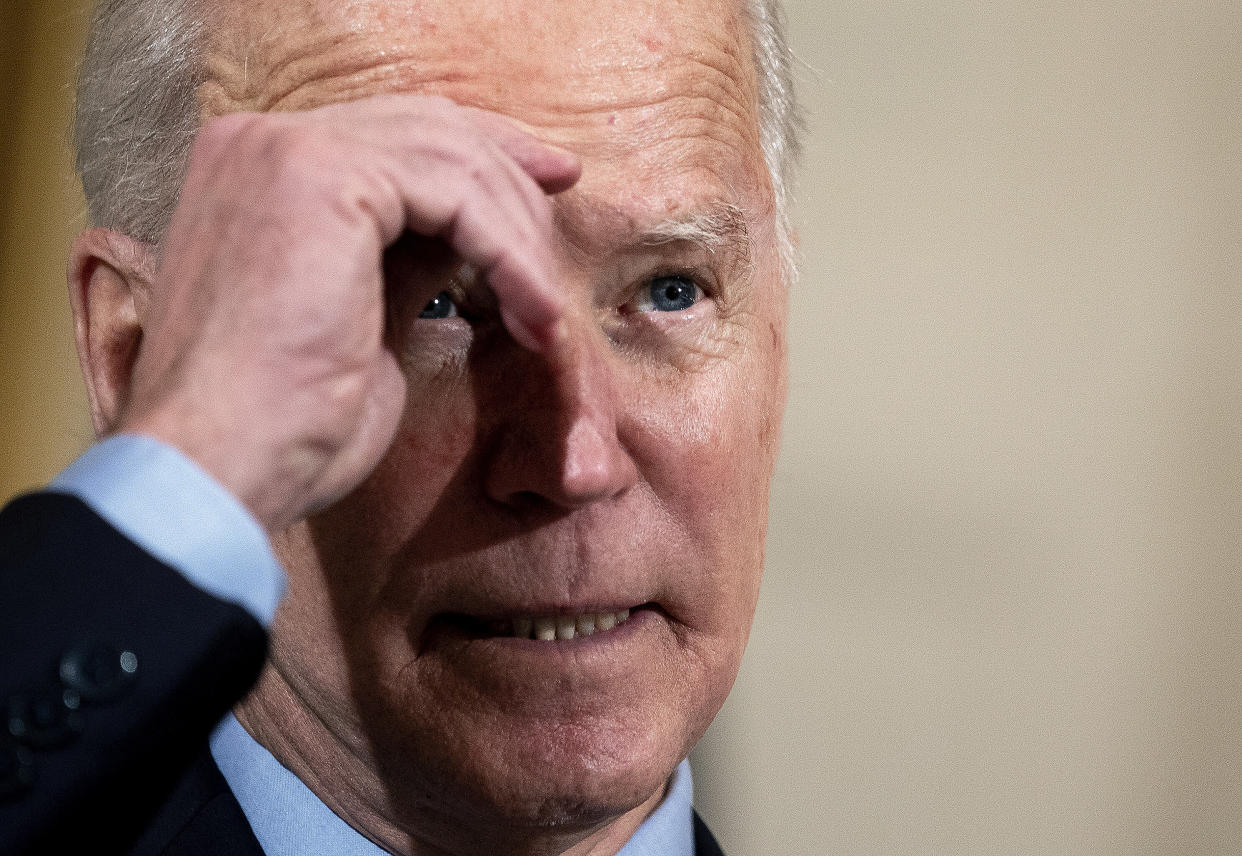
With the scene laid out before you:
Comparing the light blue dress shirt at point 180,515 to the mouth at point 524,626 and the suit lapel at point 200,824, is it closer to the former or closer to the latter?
the mouth at point 524,626

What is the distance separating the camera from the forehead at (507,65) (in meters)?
1.08

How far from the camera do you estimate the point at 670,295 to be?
4.07 feet

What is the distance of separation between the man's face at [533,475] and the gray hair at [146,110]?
0.07 metres

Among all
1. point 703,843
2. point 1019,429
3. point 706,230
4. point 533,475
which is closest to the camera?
point 533,475

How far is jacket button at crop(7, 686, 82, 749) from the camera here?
0.70m

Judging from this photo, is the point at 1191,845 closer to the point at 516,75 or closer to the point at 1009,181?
→ the point at 1009,181

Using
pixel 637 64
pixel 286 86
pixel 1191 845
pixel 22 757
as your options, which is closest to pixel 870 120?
pixel 637 64

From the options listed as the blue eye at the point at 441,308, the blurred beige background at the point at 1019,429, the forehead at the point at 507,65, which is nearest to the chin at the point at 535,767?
the blue eye at the point at 441,308

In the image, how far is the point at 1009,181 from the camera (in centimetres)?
192

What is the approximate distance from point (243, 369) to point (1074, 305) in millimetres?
1476

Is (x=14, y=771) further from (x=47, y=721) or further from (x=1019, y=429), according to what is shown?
(x=1019, y=429)

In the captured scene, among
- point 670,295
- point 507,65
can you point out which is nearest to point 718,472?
point 670,295

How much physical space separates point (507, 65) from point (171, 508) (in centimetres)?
54

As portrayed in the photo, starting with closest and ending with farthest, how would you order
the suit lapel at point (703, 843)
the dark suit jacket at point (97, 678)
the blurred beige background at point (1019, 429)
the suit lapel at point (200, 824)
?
the dark suit jacket at point (97, 678), the suit lapel at point (200, 824), the suit lapel at point (703, 843), the blurred beige background at point (1019, 429)
